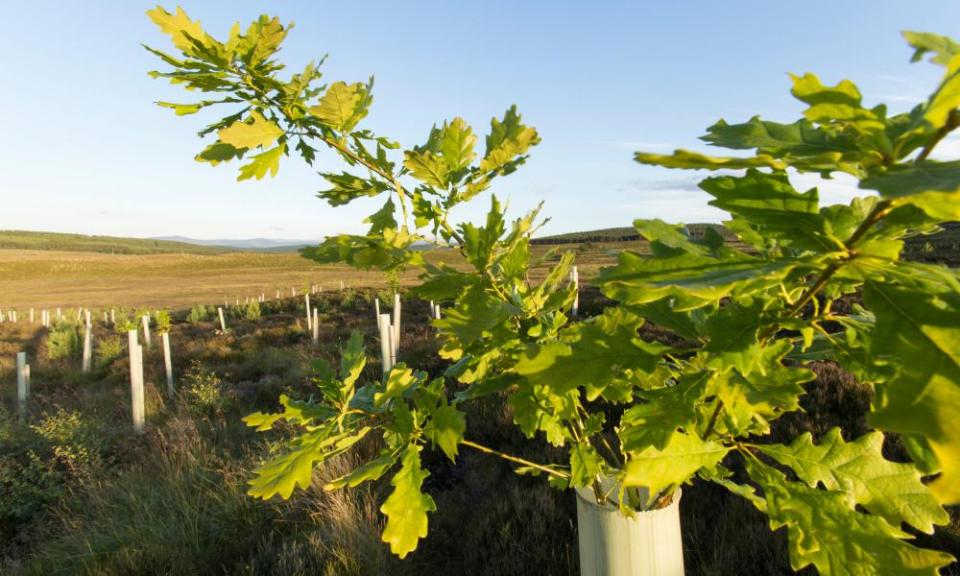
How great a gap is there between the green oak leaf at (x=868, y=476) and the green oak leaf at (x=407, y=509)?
2.68 feet

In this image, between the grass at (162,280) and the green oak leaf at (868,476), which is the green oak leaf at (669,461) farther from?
the grass at (162,280)

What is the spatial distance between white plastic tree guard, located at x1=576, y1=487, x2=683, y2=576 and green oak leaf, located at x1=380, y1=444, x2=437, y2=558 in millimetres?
459

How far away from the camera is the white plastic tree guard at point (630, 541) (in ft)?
4.24

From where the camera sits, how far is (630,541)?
50.8 inches

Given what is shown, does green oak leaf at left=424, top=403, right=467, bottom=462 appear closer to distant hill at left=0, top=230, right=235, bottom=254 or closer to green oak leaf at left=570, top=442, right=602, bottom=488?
green oak leaf at left=570, top=442, right=602, bottom=488

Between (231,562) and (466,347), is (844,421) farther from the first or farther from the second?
(231,562)

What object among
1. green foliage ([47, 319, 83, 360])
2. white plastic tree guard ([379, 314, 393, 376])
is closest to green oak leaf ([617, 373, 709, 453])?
white plastic tree guard ([379, 314, 393, 376])

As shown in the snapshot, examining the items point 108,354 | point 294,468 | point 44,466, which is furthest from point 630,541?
point 108,354

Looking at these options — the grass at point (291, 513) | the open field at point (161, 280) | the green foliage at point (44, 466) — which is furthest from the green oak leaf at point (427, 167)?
the open field at point (161, 280)

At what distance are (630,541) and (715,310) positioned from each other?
718 millimetres

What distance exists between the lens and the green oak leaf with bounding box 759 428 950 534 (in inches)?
35.9

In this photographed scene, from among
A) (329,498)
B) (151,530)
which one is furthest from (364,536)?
(151,530)

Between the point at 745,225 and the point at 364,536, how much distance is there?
11.1 ft

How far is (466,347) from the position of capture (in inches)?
51.9
